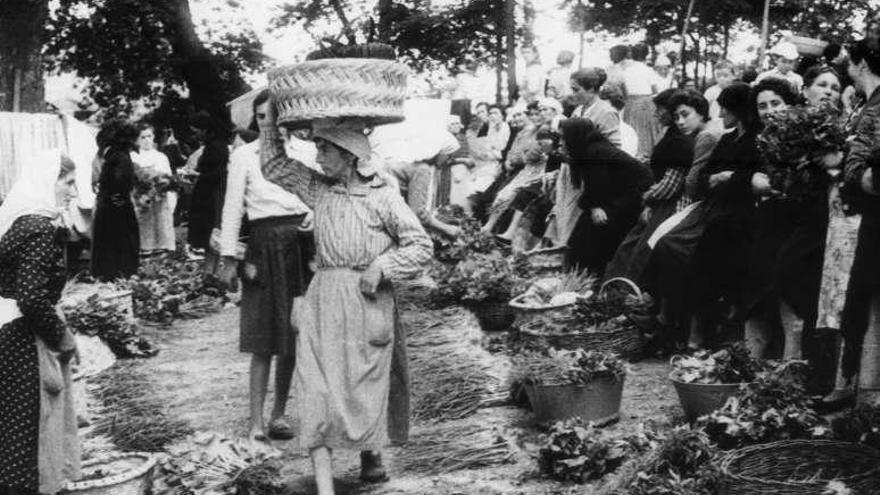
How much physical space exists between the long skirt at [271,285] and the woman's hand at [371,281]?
127 cm

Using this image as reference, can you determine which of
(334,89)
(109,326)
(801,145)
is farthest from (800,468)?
(109,326)

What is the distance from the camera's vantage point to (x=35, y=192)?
5301mm

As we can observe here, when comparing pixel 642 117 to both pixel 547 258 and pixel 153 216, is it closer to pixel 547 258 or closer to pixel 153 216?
pixel 547 258

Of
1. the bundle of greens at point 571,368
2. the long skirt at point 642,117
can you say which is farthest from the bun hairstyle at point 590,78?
the bundle of greens at point 571,368

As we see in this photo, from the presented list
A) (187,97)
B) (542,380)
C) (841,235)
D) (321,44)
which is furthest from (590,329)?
(187,97)

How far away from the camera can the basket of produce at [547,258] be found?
1011cm

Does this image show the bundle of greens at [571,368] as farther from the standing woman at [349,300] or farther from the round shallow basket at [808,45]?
the round shallow basket at [808,45]

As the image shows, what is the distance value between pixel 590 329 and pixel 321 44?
267 cm

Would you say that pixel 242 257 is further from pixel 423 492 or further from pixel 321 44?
pixel 423 492

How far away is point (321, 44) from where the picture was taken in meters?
6.11

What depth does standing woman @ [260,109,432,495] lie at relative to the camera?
5324 mm

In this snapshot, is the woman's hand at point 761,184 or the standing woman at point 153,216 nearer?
the woman's hand at point 761,184

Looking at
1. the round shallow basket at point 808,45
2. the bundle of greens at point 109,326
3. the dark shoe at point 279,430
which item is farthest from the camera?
the bundle of greens at point 109,326

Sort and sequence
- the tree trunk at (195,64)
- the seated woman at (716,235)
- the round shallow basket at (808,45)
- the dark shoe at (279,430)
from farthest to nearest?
the tree trunk at (195,64) → the round shallow basket at (808,45) → the seated woman at (716,235) → the dark shoe at (279,430)
